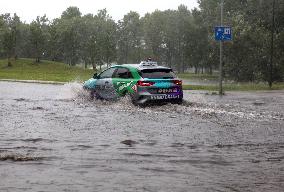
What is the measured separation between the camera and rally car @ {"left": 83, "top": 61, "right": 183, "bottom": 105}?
15.9 meters

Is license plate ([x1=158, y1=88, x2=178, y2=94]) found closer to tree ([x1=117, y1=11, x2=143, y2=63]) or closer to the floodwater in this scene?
the floodwater

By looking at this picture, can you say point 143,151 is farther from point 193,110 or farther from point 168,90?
point 168,90

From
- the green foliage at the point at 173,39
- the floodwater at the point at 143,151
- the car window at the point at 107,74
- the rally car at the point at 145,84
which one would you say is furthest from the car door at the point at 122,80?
the green foliage at the point at 173,39

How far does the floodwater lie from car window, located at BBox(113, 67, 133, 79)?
7.50 ft

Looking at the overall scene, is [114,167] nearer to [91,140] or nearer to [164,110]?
[91,140]

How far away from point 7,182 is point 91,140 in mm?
3621

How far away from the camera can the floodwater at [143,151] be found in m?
6.14

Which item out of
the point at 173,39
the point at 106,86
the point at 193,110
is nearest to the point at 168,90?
the point at 193,110

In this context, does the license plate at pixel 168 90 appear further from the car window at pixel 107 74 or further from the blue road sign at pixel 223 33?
the blue road sign at pixel 223 33

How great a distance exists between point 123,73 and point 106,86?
1.07m

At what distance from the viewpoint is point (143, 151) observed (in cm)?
841

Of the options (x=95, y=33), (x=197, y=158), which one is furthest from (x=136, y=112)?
(x=95, y=33)

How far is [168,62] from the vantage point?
125m

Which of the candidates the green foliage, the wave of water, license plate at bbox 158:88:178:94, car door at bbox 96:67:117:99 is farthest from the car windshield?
the green foliage
